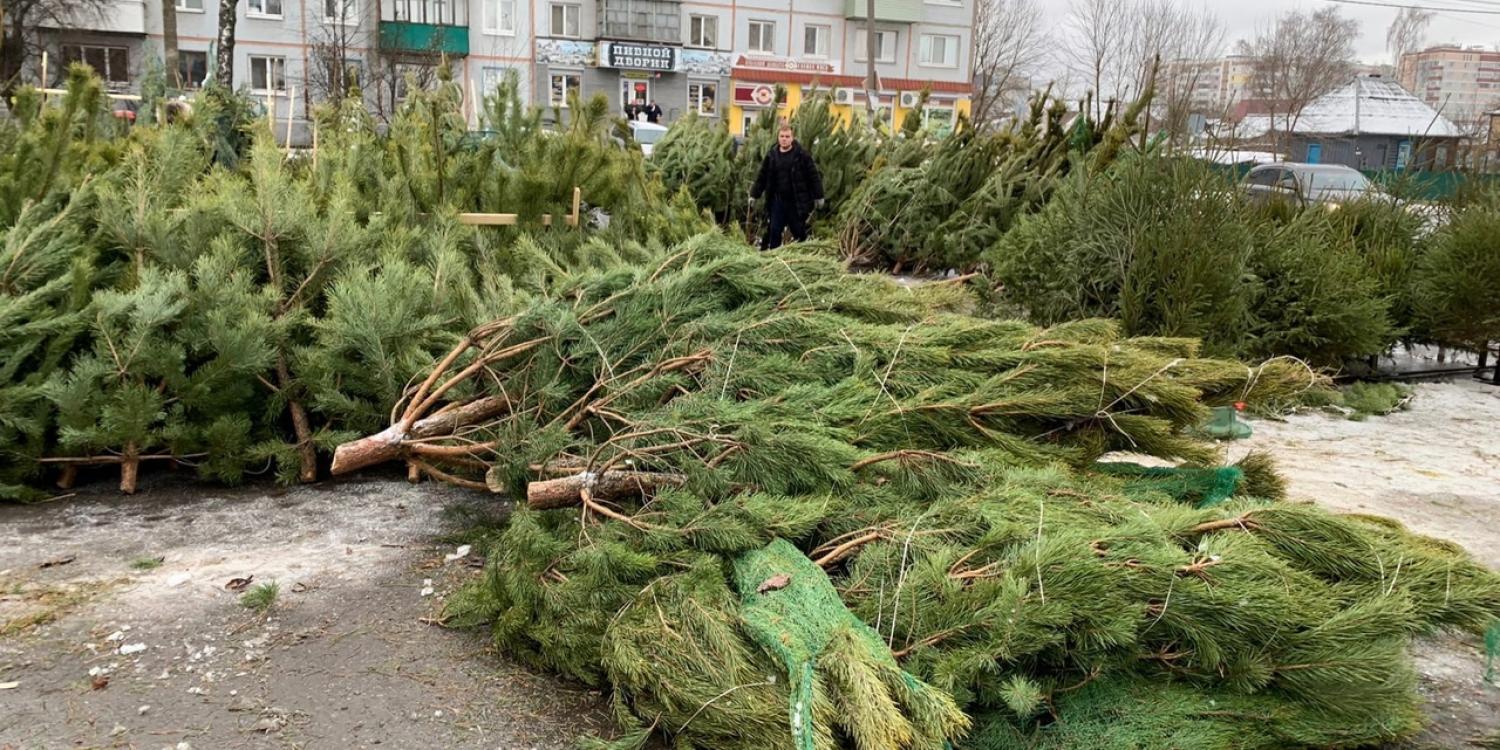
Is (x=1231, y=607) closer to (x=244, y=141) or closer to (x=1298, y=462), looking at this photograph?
(x=1298, y=462)

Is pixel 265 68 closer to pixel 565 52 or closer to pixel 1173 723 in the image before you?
pixel 565 52

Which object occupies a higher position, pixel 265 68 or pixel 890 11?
pixel 890 11

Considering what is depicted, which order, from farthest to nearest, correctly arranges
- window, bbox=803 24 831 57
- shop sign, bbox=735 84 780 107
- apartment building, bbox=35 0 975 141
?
window, bbox=803 24 831 57 → shop sign, bbox=735 84 780 107 → apartment building, bbox=35 0 975 141

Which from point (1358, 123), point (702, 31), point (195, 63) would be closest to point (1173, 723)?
point (195, 63)

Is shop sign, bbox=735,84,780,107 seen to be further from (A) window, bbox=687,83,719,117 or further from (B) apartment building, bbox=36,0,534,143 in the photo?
(B) apartment building, bbox=36,0,534,143

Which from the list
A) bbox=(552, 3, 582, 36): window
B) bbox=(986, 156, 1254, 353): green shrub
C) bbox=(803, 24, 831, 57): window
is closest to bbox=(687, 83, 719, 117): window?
bbox=(803, 24, 831, 57): window

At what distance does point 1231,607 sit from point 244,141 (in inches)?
461

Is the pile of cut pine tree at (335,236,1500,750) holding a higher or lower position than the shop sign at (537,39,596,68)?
lower

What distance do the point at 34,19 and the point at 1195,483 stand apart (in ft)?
130

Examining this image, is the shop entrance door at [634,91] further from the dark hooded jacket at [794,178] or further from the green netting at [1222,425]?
the green netting at [1222,425]

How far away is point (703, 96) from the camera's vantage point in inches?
1764

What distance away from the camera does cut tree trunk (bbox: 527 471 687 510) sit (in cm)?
363

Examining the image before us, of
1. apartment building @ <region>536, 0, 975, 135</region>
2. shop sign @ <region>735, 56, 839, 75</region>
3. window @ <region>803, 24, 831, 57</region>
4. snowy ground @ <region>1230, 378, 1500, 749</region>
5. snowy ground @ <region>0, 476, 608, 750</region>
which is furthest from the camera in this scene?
window @ <region>803, 24, 831, 57</region>

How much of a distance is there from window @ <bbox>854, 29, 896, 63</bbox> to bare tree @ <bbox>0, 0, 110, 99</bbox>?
28445mm
